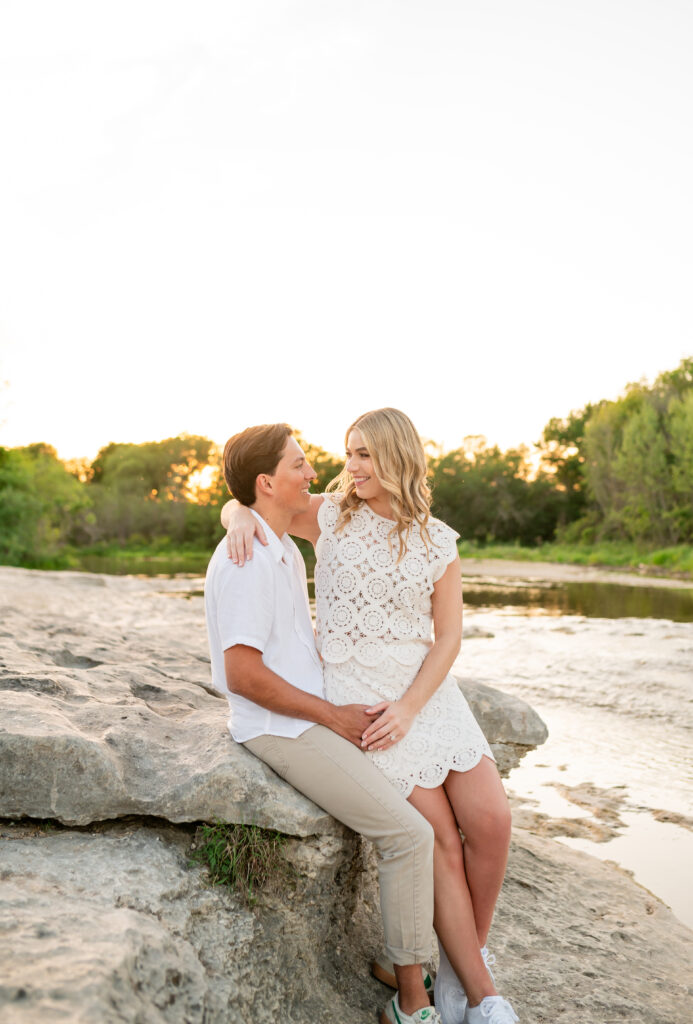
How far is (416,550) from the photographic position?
3.47 m

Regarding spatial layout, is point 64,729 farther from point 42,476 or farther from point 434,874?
point 42,476

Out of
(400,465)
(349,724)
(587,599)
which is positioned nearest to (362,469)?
(400,465)

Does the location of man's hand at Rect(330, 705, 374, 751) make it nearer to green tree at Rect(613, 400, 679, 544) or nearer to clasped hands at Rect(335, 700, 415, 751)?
clasped hands at Rect(335, 700, 415, 751)

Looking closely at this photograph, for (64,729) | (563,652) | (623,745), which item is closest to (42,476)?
(563,652)

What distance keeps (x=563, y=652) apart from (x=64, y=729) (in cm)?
1060

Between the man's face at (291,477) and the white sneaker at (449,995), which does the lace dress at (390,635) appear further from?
the white sneaker at (449,995)

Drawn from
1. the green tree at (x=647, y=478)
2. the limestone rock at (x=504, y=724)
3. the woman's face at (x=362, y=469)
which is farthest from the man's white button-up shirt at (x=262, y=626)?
the green tree at (x=647, y=478)

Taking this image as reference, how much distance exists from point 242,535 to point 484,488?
178 ft

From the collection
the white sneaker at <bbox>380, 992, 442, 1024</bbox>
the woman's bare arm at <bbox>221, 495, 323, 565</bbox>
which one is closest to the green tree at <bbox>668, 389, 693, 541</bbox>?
the woman's bare arm at <bbox>221, 495, 323, 565</bbox>

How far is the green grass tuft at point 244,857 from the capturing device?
9.60 ft

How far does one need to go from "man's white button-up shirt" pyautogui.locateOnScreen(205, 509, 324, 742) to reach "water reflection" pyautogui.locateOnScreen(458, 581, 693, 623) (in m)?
14.6

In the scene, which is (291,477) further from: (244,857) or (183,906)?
(183,906)

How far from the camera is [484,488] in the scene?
56625mm

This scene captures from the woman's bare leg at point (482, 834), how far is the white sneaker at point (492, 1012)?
0.72ft
